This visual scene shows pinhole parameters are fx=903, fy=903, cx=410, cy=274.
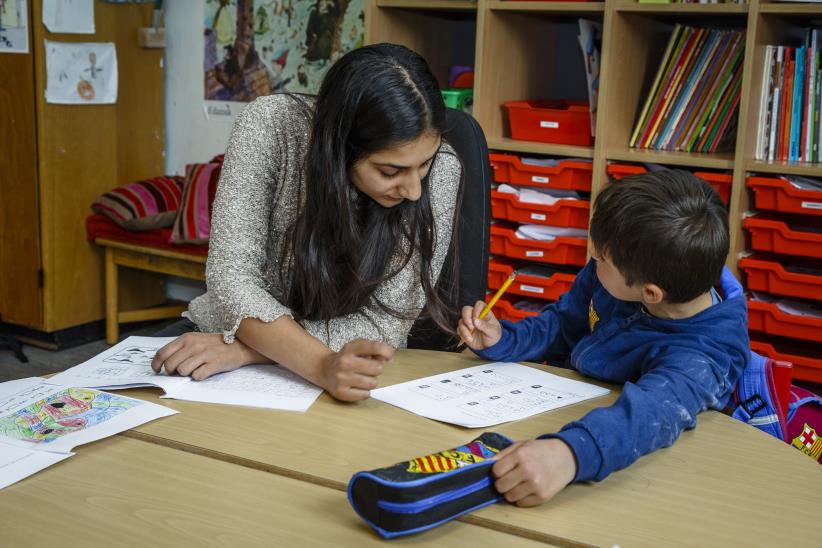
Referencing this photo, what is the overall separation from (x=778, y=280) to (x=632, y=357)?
114 centimetres

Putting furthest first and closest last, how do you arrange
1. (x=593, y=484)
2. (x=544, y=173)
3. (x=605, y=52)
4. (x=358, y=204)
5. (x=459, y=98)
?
(x=459, y=98)
(x=544, y=173)
(x=605, y=52)
(x=358, y=204)
(x=593, y=484)

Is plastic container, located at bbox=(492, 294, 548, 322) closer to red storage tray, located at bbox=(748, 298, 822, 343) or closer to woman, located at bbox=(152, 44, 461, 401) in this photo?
red storage tray, located at bbox=(748, 298, 822, 343)

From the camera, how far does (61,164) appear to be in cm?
325

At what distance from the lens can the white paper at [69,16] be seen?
310 centimetres

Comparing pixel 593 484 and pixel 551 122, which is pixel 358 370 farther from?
pixel 551 122

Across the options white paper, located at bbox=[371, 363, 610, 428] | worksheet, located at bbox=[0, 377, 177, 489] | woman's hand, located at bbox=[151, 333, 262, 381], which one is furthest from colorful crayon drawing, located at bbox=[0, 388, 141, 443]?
white paper, located at bbox=[371, 363, 610, 428]

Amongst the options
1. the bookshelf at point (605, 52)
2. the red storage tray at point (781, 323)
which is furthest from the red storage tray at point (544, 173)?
the red storage tray at point (781, 323)

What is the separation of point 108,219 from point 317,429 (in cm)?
248

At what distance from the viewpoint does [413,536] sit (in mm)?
880

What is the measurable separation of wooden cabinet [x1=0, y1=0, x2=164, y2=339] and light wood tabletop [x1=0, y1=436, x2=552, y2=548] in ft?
8.03

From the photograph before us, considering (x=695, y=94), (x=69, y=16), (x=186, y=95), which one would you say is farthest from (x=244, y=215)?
(x=186, y=95)

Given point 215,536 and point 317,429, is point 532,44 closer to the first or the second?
point 317,429

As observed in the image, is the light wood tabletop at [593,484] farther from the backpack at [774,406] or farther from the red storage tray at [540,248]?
the red storage tray at [540,248]

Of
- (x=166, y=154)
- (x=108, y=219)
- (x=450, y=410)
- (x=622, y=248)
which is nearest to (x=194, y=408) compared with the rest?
(x=450, y=410)
